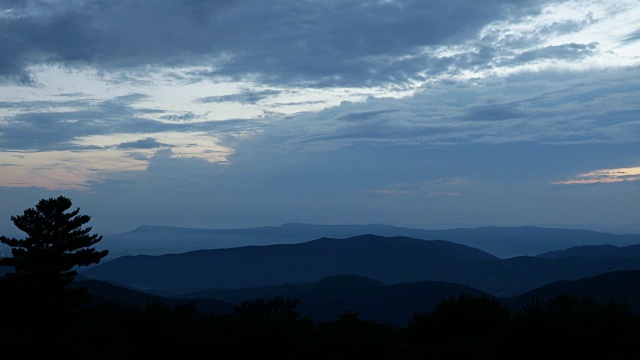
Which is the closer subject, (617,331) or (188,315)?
(617,331)

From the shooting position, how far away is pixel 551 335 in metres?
32.5

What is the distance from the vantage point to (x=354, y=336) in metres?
38.2

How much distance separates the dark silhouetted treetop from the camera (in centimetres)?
4825

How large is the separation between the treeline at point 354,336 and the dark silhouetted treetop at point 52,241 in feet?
12.6

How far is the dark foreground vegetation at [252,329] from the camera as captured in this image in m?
32.9

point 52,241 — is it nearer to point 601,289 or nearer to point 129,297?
point 129,297

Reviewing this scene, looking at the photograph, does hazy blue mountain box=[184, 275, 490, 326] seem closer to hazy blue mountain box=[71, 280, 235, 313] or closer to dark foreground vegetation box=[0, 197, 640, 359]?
hazy blue mountain box=[71, 280, 235, 313]

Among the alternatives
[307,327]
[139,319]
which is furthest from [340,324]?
[139,319]

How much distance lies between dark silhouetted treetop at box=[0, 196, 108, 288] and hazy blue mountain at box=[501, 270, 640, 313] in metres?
103

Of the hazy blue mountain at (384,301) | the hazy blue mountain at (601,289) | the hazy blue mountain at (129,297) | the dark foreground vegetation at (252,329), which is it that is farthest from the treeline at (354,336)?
the hazy blue mountain at (384,301)

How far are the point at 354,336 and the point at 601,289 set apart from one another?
118 metres

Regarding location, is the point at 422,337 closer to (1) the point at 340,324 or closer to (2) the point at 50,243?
(1) the point at 340,324

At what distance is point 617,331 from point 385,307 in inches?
5296

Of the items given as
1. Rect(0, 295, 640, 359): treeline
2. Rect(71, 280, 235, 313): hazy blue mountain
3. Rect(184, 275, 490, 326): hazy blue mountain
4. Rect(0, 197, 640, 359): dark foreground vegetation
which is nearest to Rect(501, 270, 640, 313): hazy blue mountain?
Rect(184, 275, 490, 326): hazy blue mountain
